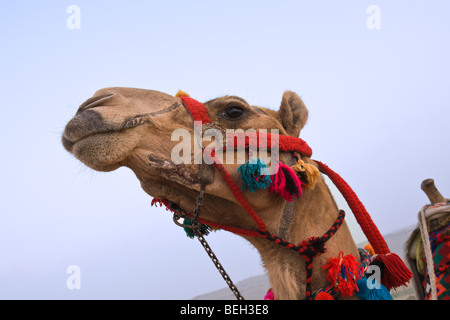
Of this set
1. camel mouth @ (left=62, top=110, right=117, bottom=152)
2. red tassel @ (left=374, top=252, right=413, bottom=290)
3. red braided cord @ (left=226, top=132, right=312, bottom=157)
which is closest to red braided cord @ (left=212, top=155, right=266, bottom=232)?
red braided cord @ (left=226, top=132, right=312, bottom=157)

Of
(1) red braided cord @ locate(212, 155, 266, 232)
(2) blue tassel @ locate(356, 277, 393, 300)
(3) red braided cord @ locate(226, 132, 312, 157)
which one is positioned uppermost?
(3) red braided cord @ locate(226, 132, 312, 157)

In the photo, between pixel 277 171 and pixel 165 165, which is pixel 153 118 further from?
pixel 277 171

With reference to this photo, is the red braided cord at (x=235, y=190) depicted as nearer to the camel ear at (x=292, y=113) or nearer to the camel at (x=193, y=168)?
the camel at (x=193, y=168)

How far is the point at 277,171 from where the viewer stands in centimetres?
237

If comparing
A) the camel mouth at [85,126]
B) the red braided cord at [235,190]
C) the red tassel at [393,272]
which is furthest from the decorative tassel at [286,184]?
the camel mouth at [85,126]

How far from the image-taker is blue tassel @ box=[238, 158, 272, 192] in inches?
88.6

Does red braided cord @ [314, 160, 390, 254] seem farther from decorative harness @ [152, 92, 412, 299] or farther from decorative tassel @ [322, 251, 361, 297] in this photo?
decorative tassel @ [322, 251, 361, 297]

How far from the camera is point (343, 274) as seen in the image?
2299 millimetres

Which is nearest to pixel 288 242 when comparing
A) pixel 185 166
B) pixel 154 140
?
pixel 185 166

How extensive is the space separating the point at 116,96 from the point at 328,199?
5.48ft

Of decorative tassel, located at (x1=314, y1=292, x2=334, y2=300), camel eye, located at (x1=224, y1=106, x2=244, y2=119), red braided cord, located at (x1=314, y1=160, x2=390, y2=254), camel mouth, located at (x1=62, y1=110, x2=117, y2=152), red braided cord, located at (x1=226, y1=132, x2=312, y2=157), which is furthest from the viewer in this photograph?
red braided cord, located at (x1=314, y1=160, x2=390, y2=254)

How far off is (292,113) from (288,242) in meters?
1.04

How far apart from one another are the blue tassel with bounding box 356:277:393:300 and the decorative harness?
0.11 meters
